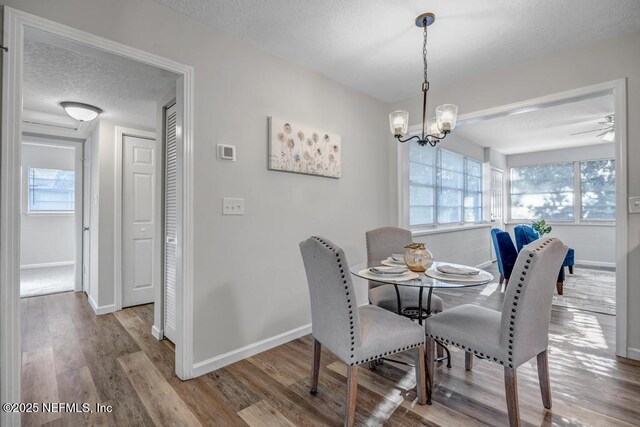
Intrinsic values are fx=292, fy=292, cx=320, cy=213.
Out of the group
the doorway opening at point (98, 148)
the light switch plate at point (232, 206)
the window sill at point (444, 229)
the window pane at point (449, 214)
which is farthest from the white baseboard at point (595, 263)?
the doorway opening at point (98, 148)

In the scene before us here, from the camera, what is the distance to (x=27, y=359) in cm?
229

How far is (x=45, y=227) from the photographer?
19.9 ft

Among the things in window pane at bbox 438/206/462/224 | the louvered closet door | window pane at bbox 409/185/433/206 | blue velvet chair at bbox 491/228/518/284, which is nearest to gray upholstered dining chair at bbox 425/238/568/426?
the louvered closet door

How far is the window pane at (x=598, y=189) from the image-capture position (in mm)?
5785

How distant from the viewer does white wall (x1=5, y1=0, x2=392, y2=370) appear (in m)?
1.90

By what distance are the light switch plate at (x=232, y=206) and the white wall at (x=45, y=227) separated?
5.79m

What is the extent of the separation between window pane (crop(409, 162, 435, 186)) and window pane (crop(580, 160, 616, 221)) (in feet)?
13.1

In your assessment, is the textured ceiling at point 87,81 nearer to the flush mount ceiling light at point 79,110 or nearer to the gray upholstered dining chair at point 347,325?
the flush mount ceiling light at point 79,110

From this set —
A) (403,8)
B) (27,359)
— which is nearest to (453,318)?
(403,8)

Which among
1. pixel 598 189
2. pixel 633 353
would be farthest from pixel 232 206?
pixel 598 189

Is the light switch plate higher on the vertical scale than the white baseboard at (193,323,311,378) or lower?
higher

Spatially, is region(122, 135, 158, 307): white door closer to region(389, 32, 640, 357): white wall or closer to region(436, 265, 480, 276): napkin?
region(436, 265, 480, 276): napkin

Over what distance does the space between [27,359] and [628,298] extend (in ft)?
15.4

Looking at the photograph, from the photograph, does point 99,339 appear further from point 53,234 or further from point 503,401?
point 53,234
